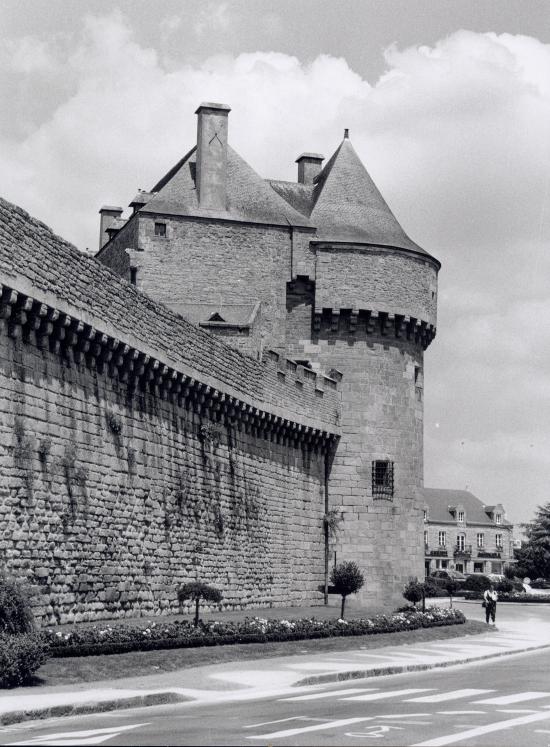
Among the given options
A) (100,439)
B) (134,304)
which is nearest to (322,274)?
(134,304)

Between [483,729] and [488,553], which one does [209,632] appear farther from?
[488,553]

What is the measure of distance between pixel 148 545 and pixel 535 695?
14.0 m

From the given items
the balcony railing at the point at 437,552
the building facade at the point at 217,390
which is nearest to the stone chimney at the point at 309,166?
the building facade at the point at 217,390

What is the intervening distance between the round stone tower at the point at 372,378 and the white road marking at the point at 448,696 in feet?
85.8

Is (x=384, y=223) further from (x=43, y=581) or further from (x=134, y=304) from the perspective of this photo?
(x=43, y=581)

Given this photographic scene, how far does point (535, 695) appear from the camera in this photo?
1817 centimetres

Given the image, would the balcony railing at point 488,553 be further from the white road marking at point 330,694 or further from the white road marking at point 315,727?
the white road marking at point 315,727

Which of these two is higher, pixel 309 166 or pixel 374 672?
pixel 309 166

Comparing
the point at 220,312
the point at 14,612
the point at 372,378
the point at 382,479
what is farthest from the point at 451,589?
the point at 14,612

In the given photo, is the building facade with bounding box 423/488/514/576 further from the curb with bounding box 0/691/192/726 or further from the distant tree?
the curb with bounding box 0/691/192/726

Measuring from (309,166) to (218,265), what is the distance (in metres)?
10.2

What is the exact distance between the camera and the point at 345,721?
14.3 metres

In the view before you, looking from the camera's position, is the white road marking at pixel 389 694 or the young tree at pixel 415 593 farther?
the young tree at pixel 415 593

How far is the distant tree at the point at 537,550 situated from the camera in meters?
110
